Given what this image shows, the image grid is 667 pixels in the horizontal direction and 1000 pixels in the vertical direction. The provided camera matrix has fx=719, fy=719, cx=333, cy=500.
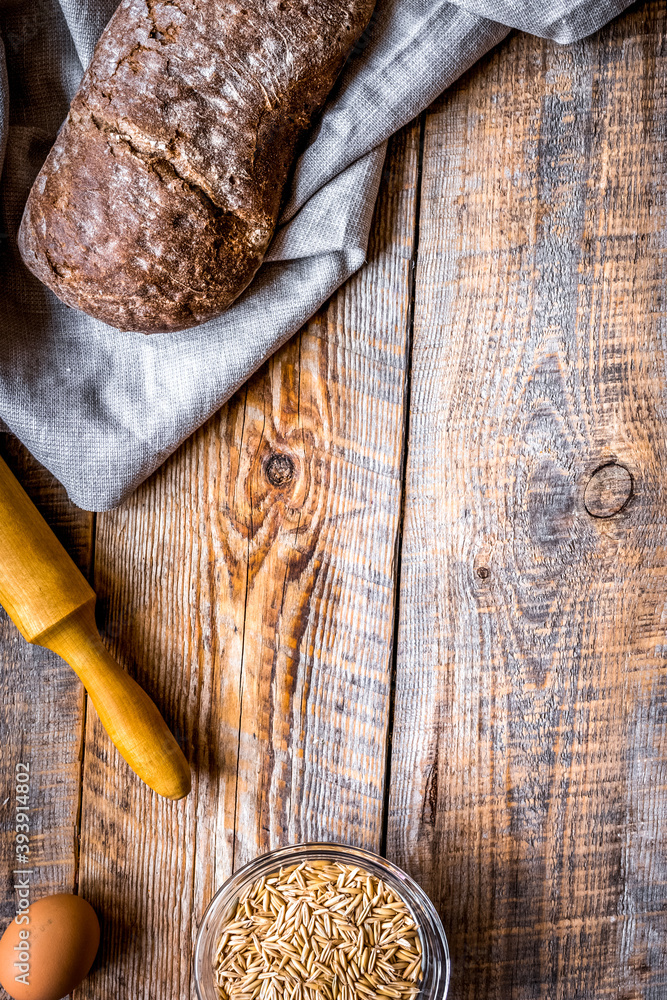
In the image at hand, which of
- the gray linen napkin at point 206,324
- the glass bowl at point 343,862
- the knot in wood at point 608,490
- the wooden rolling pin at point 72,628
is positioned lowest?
the glass bowl at point 343,862

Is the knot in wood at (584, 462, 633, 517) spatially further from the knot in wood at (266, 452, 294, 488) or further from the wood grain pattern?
the knot in wood at (266, 452, 294, 488)

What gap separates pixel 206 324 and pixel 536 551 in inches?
21.7

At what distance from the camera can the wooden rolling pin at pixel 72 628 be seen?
0.94 m

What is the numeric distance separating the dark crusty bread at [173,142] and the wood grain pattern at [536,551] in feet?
0.84

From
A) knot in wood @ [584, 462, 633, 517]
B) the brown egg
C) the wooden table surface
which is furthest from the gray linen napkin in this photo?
the brown egg

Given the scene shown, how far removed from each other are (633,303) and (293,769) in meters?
0.81

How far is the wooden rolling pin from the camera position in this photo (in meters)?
0.94

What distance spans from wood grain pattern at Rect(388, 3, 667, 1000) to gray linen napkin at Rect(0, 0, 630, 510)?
85 millimetres

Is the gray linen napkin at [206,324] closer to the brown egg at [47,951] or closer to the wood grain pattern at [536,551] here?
the wood grain pattern at [536,551]

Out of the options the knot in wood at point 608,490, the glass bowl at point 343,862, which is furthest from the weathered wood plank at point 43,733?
the knot in wood at point 608,490

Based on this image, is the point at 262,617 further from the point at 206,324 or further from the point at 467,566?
the point at 206,324

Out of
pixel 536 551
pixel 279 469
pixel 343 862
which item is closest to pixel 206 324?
pixel 279 469

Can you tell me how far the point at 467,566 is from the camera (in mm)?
1011

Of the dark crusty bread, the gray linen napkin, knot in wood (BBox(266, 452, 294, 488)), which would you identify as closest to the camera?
the dark crusty bread
